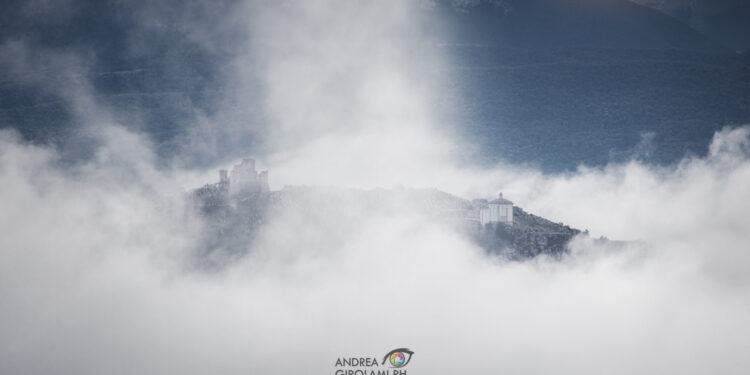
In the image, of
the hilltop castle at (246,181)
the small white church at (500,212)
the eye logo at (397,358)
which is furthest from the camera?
Result: the eye logo at (397,358)

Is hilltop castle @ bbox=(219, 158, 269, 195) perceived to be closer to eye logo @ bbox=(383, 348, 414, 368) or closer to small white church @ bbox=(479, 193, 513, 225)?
small white church @ bbox=(479, 193, 513, 225)

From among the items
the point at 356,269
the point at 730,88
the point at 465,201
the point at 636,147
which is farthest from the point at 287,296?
the point at 730,88

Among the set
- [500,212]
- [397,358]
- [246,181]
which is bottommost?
[397,358]

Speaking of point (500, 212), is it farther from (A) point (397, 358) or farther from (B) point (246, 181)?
(A) point (397, 358)

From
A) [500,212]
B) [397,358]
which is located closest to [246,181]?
[500,212]

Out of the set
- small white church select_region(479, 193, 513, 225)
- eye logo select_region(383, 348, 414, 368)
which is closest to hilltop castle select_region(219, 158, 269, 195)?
small white church select_region(479, 193, 513, 225)

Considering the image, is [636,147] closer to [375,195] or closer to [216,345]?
[375,195]

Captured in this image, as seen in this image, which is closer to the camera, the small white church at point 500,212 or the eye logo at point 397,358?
the small white church at point 500,212

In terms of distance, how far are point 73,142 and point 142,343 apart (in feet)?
165

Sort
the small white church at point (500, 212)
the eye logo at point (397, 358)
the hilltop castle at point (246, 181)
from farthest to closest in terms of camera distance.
Answer: 1. the eye logo at point (397, 358)
2. the hilltop castle at point (246, 181)
3. the small white church at point (500, 212)

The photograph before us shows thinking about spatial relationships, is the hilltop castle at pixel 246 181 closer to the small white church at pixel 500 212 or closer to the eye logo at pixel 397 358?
the small white church at pixel 500 212

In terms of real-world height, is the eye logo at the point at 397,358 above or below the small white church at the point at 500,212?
below

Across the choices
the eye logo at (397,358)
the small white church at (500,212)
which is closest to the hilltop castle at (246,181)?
the small white church at (500,212)

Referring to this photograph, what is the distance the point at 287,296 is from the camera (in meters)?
142
